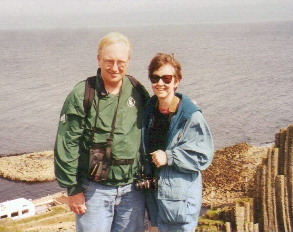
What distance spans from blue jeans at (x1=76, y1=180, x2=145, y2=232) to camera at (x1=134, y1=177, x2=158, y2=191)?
18 cm

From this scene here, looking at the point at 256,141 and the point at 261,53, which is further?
the point at 261,53

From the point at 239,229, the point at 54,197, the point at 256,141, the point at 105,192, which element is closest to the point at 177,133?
the point at 105,192

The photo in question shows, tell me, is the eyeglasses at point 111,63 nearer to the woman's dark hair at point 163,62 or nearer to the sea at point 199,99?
the woman's dark hair at point 163,62

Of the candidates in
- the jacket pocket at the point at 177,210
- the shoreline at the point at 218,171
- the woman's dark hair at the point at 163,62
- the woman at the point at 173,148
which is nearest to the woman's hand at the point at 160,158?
the woman at the point at 173,148

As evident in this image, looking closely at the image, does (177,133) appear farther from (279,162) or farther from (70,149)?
(279,162)

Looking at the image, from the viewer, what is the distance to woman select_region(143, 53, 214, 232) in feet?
22.2

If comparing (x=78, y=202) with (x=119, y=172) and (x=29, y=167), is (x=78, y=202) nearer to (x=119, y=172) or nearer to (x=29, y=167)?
(x=119, y=172)

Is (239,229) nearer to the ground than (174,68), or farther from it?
nearer to the ground

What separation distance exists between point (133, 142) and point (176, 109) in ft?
3.23

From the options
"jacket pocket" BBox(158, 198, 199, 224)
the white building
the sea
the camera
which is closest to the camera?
"jacket pocket" BBox(158, 198, 199, 224)

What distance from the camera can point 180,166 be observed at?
22.1ft

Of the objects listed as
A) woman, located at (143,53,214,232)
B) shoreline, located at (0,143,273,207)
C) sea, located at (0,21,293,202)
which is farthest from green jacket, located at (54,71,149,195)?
sea, located at (0,21,293,202)

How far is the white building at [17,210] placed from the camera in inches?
1587

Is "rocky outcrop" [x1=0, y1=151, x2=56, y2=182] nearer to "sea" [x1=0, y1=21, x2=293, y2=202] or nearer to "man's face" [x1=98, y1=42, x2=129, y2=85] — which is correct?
"sea" [x1=0, y1=21, x2=293, y2=202]
